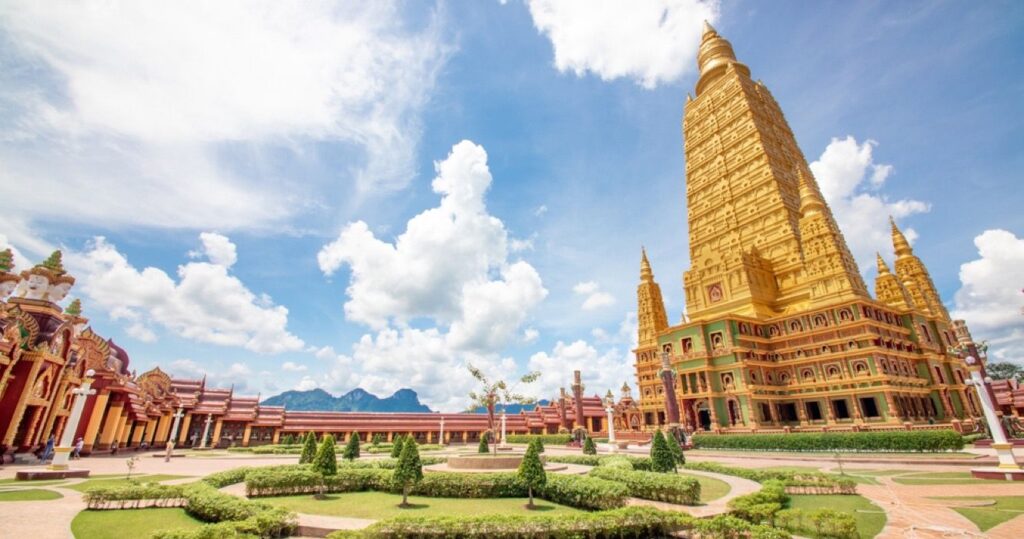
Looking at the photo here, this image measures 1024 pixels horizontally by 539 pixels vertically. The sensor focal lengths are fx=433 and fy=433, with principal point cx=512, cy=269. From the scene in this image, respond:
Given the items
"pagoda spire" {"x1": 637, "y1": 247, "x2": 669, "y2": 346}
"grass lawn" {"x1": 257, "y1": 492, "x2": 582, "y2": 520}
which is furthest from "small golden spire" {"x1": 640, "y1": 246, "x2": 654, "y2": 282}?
"grass lawn" {"x1": 257, "y1": 492, "x2": 582, "y2": 520}

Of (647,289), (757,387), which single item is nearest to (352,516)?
(757,387)

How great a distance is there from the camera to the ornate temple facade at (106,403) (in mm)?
20484

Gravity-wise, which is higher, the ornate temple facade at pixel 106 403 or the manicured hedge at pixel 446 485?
the ornate temple facade at pixel 106 403

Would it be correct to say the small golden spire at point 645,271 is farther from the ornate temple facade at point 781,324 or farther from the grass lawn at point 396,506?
the grass lawn at point 396,506

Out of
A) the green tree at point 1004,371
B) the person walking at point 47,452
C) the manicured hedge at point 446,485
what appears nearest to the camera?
the manicured hedge at point 446,485

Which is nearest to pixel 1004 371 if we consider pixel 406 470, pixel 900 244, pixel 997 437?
pixel 900 244

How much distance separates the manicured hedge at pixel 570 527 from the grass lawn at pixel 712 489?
449 centimetres

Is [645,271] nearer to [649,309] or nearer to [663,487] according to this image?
[649,309]

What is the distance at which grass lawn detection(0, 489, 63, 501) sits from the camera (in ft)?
39.1

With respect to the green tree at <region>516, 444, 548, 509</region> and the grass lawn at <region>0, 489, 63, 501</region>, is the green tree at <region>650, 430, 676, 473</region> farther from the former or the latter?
the grass lawn at <region>0, 489, 63, 501</region>

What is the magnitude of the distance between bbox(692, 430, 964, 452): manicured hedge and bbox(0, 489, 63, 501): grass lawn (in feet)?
117

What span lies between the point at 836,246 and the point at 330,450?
156ft

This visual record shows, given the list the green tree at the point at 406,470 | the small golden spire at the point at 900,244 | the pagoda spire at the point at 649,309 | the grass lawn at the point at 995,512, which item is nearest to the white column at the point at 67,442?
the green tree at the point at 406,470

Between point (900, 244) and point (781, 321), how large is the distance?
2653 cm
